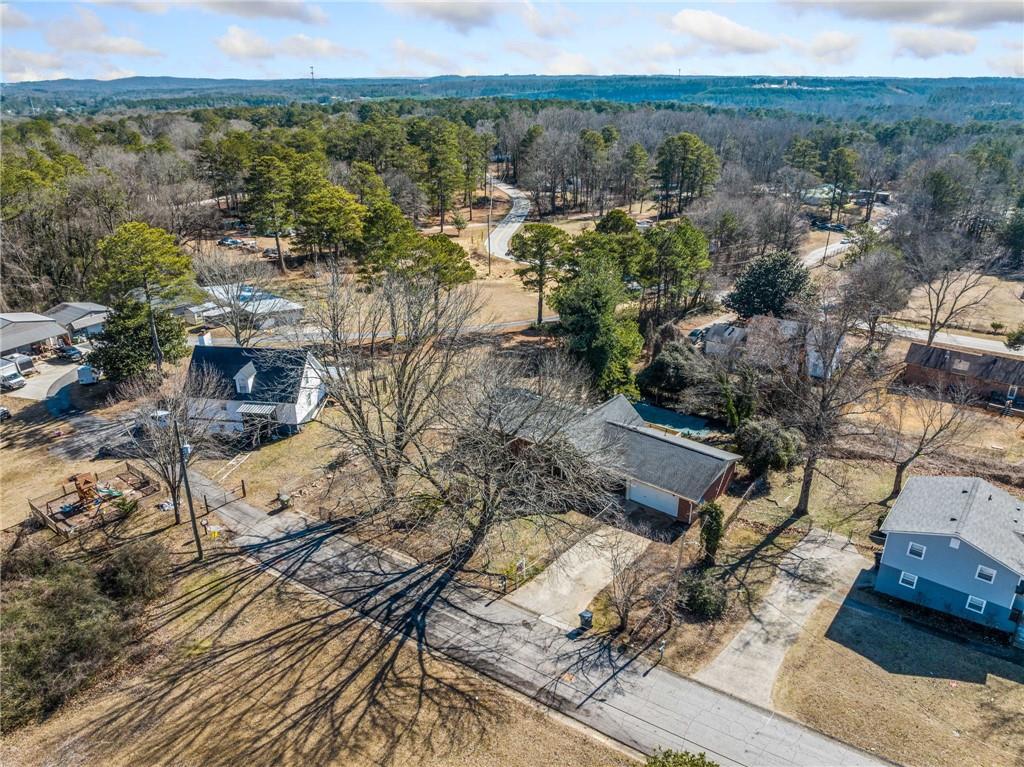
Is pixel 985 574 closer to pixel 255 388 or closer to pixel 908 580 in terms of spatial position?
pixel 908 580

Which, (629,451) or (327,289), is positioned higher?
(327,289)

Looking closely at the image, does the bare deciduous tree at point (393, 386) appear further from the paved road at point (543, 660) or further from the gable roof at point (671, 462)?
the gable roof at point (671, 462)

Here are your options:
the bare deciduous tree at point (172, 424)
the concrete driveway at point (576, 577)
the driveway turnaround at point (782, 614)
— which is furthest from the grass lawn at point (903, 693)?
the bare deciduous tree at point (172, 424)

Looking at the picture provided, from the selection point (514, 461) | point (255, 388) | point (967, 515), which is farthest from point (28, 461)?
point (967, 515)

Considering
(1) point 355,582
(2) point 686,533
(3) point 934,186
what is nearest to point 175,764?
(1) point 355,582

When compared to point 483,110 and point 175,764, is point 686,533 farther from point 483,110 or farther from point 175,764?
point 483,110

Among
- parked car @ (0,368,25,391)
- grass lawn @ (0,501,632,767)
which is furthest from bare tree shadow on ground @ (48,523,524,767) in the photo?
parked car @ (0,368,25,391)
